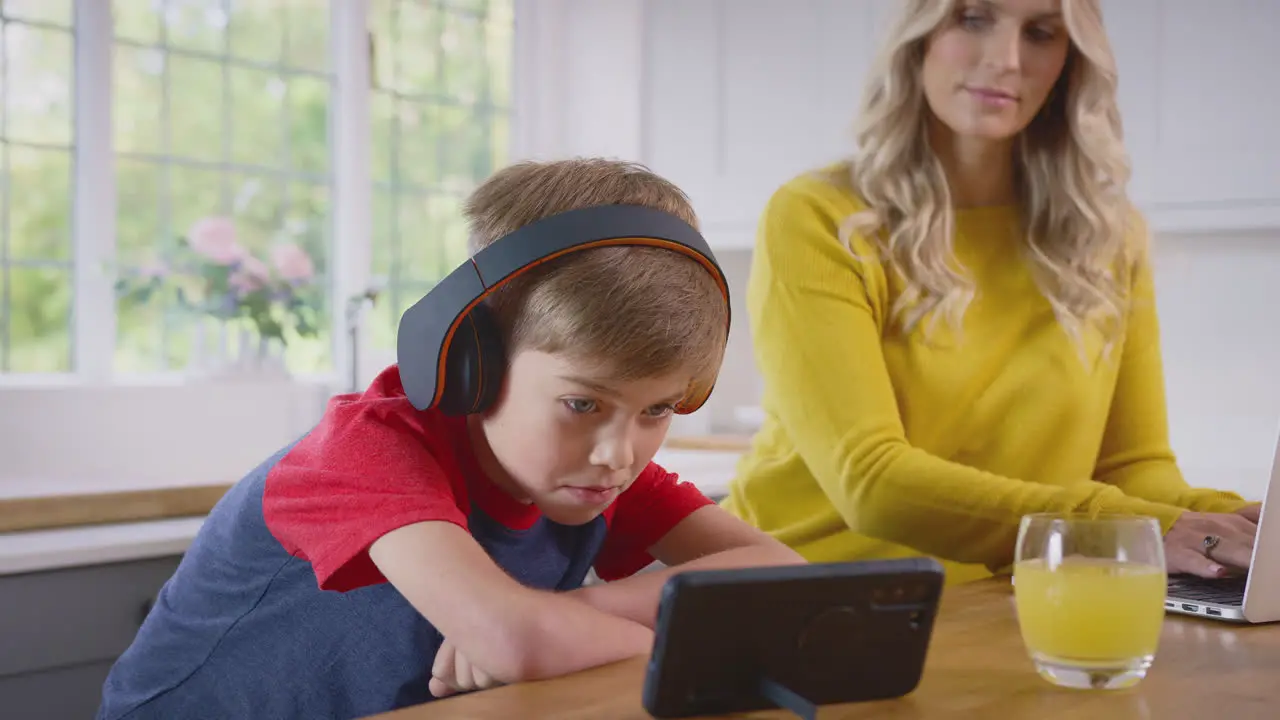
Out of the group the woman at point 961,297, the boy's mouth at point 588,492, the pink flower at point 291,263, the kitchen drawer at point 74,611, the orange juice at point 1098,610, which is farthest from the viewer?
the pink flower at point 291,263

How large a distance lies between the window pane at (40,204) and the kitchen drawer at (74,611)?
1.33 metres

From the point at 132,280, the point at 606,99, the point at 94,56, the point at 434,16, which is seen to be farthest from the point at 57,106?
the point at 606,99

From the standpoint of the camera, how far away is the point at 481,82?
411 cm

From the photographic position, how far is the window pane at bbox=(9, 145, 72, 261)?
3018 millimetres

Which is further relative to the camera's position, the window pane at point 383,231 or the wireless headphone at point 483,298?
the window pane at point 383,231

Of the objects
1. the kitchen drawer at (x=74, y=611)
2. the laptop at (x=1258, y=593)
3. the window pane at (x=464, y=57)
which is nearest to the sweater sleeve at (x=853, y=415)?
the laptop at (x=1258, y=593)

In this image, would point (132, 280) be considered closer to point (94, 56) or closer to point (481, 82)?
point (94, 56)

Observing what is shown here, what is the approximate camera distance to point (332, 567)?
103 cm

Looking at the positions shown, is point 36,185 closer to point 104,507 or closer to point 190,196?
point 190,196

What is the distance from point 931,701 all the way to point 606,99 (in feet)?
10.9

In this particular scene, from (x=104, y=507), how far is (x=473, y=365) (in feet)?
4.25

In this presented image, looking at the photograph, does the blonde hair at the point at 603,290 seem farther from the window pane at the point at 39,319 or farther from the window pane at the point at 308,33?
the window pane at the point at 308,33

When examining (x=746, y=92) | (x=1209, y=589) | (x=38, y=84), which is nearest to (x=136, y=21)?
(x=38, y=84)

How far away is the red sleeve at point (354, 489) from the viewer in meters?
1.02
